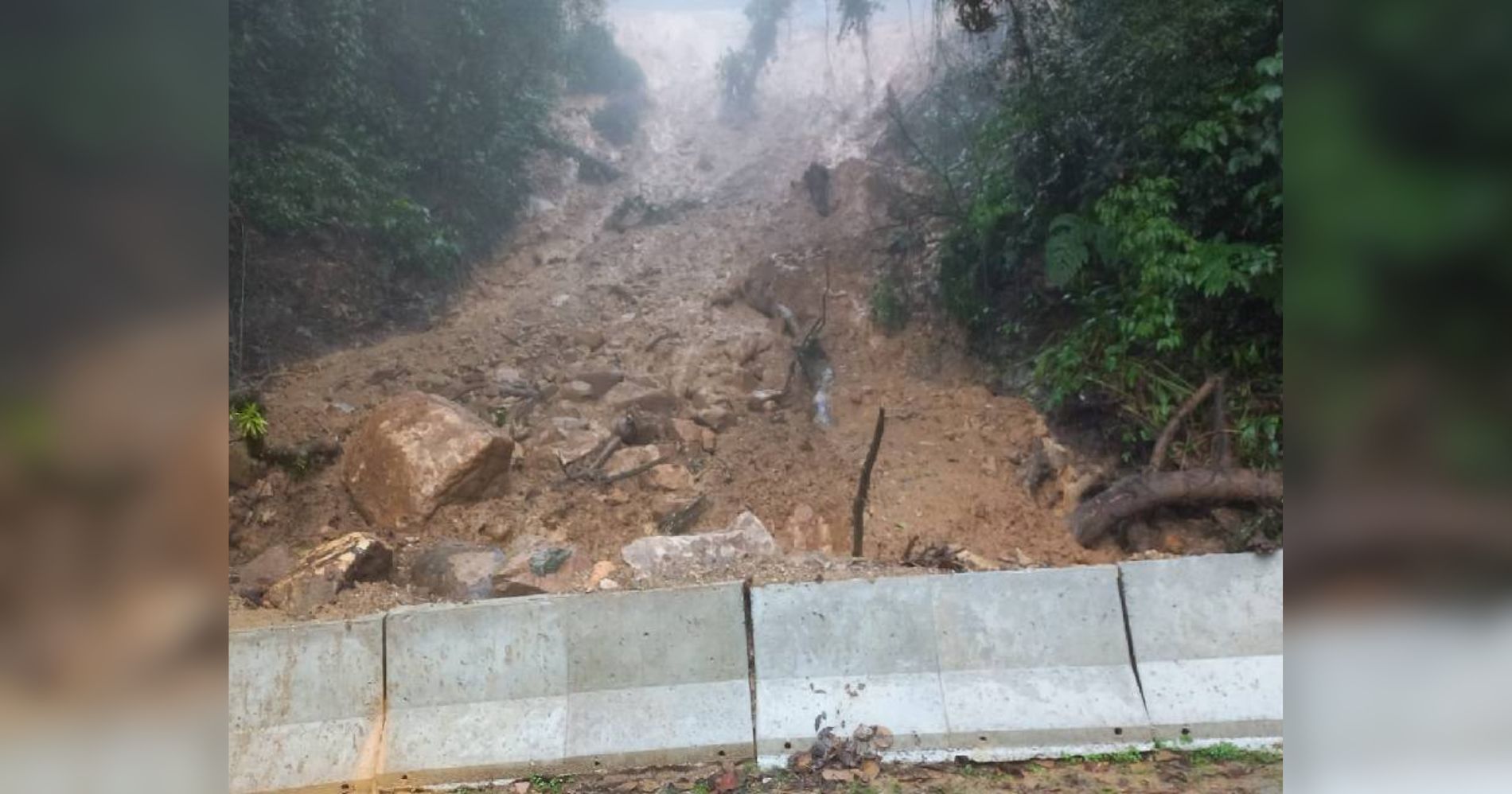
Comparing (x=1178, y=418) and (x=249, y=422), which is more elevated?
(x=249, y=422)

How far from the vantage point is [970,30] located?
497 cm

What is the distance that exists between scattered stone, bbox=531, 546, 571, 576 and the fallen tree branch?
282 centimetres

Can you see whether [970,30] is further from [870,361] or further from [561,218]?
[561,218]

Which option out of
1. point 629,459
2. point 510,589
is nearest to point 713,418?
point 629,459

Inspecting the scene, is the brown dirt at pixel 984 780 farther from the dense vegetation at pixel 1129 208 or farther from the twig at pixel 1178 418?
the dense vegetation at pixel 1129 208

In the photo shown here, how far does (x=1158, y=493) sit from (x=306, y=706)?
14.8 ft

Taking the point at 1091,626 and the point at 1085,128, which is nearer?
the point at 1091,626

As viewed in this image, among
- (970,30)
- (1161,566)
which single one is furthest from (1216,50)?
(1161,566)

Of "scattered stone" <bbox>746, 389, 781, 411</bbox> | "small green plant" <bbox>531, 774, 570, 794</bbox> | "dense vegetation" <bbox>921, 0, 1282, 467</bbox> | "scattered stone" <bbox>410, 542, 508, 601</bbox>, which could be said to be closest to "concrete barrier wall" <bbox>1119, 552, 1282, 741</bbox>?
"dense vegetation" <bbox>921, 0, 1282, 467</bbox>

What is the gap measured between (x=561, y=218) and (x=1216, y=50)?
3.97 m

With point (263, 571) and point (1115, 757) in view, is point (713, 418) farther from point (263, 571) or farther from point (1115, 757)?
point (1115, 757)

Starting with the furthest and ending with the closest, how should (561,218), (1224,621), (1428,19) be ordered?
1. (561,218)
2. (1224,621)
3. (1428,19)

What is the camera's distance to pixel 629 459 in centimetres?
469

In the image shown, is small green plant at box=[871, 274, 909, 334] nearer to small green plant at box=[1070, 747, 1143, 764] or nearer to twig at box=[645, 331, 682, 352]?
twig at box=[645, 331, 682, 352]
